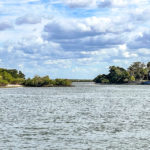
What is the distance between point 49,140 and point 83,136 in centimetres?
446

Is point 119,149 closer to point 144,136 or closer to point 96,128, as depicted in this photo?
point 144,136

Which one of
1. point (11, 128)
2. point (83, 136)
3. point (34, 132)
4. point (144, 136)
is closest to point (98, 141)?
point (83, 136)

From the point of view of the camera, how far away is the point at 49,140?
40.5 m

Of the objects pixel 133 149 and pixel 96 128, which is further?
pixel 96 128

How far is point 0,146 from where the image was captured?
37.0 m

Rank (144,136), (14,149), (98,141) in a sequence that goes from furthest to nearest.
→ 1. (144,136)
2. (98,141)
3. (14,149)

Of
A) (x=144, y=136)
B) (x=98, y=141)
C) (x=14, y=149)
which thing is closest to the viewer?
(x=14, y=149)

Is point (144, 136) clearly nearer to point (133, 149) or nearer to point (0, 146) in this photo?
point (133, 149)

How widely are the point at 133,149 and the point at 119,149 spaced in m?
1.35

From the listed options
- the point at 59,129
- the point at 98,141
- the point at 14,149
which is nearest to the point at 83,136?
the point at 98,141

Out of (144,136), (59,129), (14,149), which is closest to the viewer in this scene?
(14,149)

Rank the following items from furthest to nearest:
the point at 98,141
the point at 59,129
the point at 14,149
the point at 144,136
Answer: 1. the point at 59,129
2. the point at 144,136
3. the point at 98,141
4. the point at 14,149

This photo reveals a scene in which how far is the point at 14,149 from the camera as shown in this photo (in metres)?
35.8

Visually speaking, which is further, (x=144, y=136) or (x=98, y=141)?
(x=144, y=136)
